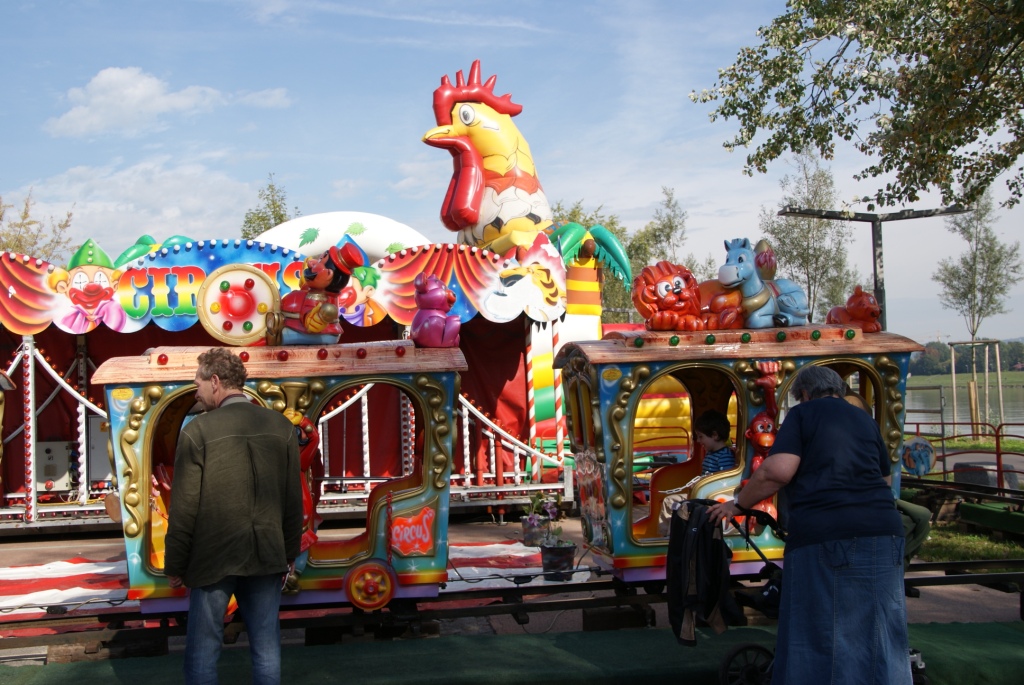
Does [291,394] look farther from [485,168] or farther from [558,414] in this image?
[485,168]

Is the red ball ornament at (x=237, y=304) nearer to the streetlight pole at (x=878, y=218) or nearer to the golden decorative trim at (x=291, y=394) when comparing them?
the golden decorative trim at (x=291, y=394)

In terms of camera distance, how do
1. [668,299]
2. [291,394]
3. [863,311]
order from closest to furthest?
[291,394]
[668,299]
[863,311]

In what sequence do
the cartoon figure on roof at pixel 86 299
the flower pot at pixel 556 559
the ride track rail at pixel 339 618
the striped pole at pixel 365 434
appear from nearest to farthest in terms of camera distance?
the ride track rail at pixel 339 618 < the flower pot at pixel 556 559 < the cartoon figure on roof at pixel 86 299 < the striped pole at pixel 365 434

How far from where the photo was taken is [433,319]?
21.1 feet

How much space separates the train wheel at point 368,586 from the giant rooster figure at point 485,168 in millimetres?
8479

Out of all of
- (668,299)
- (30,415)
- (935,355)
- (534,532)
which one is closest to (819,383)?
(668,299)

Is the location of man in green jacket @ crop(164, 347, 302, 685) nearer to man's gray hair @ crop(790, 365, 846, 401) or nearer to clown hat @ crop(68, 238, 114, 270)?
man's gray hair @ crop(790, 365, 846, 401)

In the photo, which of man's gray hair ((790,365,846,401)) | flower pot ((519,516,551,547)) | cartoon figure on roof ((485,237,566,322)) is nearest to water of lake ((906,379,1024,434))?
cartoon figure on roof ((485,237,566,322))

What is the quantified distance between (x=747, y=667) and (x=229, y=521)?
9.08ft

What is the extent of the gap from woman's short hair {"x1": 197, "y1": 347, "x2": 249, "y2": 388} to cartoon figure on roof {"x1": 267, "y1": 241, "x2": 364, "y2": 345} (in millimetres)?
1925

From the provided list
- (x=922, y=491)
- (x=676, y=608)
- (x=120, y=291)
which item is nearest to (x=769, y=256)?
(x=676, y=608)

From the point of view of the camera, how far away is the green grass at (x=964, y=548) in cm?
907

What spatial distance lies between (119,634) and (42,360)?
21.0 feet

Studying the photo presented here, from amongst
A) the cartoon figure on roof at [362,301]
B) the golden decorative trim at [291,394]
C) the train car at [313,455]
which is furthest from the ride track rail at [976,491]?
the golden decorative trim at [291,394]
